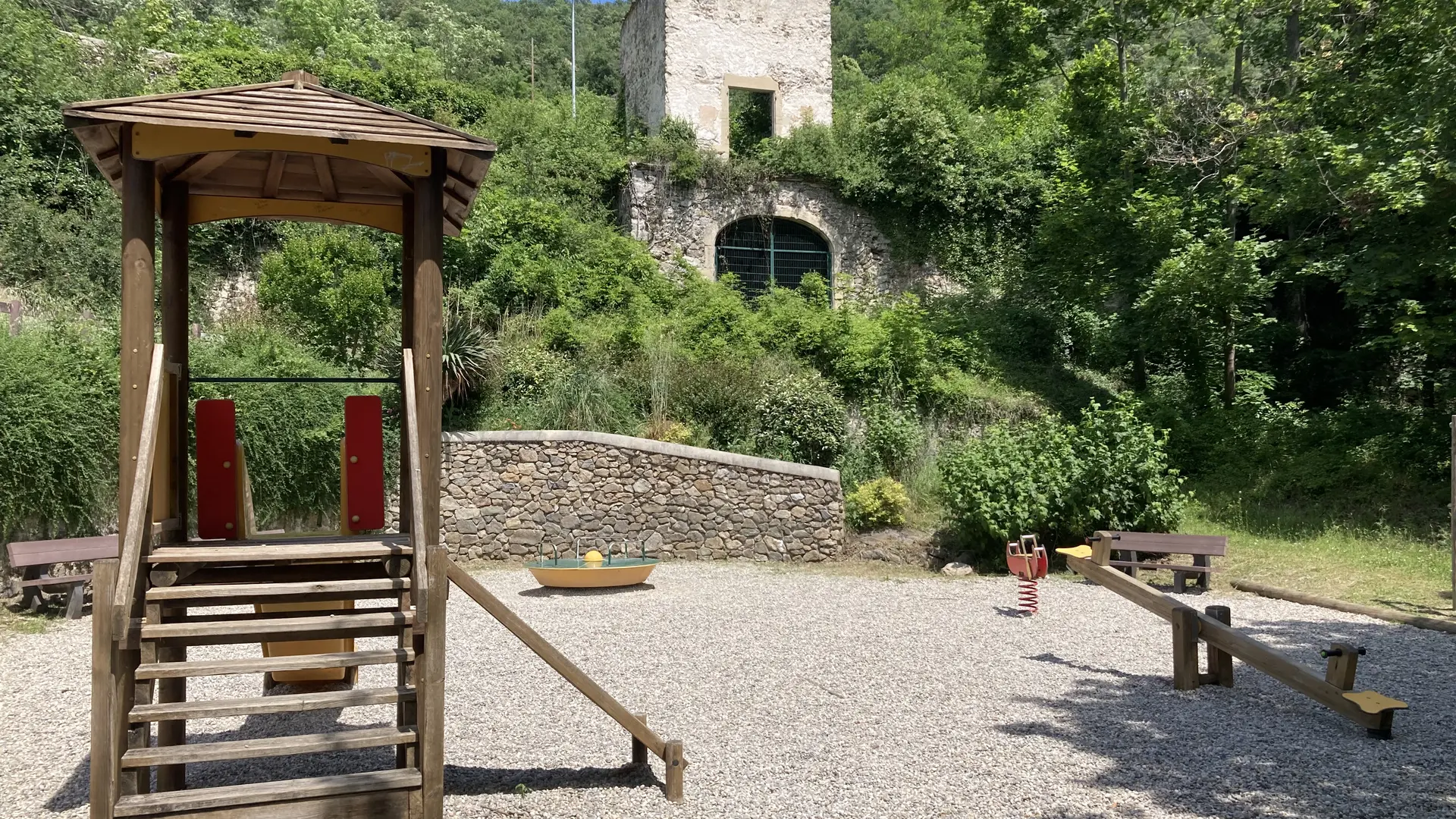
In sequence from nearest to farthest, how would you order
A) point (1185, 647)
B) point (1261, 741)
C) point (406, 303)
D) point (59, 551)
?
point (1261, 741) → point (406, 303) → point (1185, 647) → point (59, 551)

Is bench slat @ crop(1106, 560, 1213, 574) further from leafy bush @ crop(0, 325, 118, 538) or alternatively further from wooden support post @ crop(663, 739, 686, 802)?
leafy bush @ crop(0, 325, 118, 538)

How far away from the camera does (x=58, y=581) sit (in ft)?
31.6

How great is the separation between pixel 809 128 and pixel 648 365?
8.14 meters

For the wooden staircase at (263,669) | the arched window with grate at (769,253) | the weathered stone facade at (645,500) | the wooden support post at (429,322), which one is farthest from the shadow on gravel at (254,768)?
the arched window with grate at (769,253)

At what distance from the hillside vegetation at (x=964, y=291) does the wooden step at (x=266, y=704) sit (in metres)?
7.71

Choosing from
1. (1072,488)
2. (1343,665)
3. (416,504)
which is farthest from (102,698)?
(1072,488)

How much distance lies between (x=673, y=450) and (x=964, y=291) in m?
10.1

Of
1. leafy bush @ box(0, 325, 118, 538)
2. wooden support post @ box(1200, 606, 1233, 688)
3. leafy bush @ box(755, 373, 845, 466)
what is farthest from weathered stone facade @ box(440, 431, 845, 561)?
wooden support post @ box(1200, 606, 1233, 688)

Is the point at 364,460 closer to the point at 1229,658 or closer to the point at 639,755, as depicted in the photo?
the point at 639,755

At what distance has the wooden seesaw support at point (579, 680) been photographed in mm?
4895

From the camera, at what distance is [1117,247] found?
18.1 m

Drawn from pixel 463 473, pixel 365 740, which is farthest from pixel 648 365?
pixel 365 740

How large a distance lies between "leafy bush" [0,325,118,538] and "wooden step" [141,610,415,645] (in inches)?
285

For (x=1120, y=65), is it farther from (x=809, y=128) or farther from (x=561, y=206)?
(x=561, y=206)
